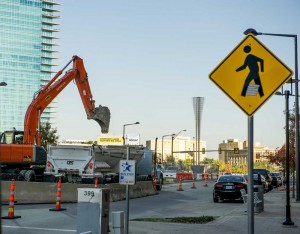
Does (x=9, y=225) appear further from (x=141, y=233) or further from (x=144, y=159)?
(x=144, y=159)

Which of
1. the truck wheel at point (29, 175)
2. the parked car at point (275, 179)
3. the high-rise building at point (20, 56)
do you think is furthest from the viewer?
the high-rise building at point (20, 56)

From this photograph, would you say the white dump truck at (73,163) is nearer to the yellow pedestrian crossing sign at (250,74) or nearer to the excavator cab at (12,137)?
the excavator cab at (12,137)

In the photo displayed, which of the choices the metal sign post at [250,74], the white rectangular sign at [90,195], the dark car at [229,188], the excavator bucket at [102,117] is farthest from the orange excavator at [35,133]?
the metal sign post at [250,74]

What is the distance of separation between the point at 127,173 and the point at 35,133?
18106mm

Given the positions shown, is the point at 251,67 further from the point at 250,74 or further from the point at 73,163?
the point at 73,163

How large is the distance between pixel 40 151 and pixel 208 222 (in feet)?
47.2

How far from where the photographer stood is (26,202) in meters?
22.4

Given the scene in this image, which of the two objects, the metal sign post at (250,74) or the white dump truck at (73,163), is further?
the white dump truck at (73,163)

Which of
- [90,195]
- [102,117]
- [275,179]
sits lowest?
[275,179]

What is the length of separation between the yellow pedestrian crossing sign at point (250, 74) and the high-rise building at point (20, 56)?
574 feet

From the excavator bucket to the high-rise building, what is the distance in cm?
Answer: 15202

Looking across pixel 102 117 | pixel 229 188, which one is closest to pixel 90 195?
pixel 229 188

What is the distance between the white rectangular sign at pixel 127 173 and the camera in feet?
34.9

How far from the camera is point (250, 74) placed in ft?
19.6
